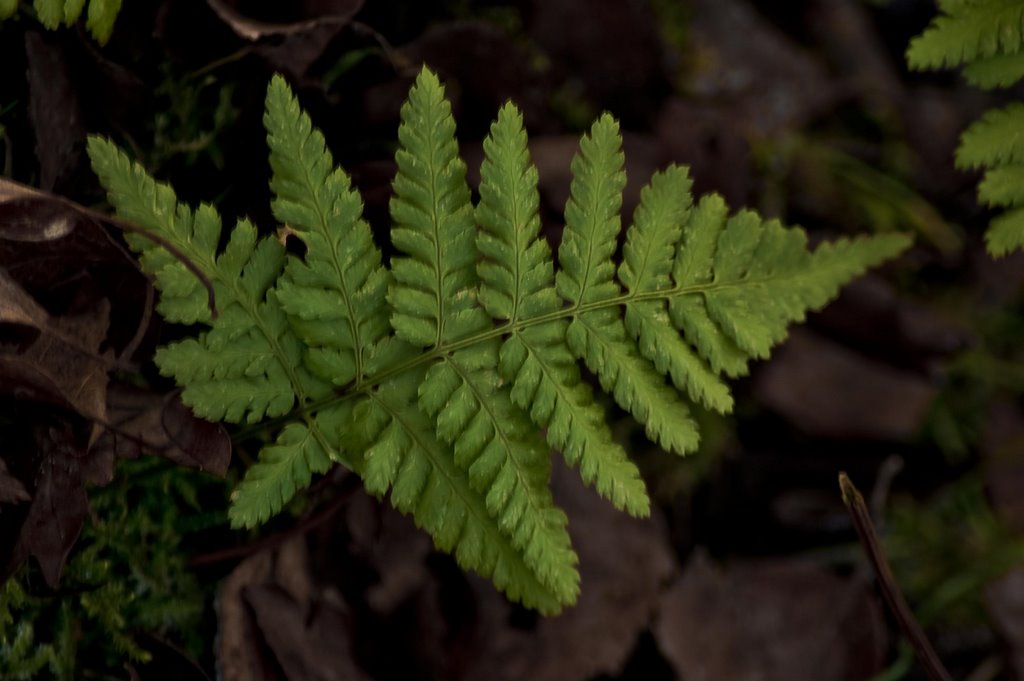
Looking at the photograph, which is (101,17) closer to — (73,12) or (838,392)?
(73,12)

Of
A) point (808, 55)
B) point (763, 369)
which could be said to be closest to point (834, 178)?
point (808, 55)

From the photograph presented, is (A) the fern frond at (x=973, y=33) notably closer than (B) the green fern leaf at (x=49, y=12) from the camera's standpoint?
No

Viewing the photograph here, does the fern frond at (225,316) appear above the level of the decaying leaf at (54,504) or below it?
above

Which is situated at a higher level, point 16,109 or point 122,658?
point 16,109

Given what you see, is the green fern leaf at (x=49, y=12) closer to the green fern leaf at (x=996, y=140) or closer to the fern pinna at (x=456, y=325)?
the fern pinna at (x=456, y=325)

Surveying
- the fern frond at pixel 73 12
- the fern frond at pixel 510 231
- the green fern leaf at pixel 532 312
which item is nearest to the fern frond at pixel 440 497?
the green fern leaf at pixel 532 312

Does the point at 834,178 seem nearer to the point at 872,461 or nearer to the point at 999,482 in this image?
the point at 872,461

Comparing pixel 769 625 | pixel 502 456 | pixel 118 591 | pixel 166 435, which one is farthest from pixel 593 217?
pixel 769 625
